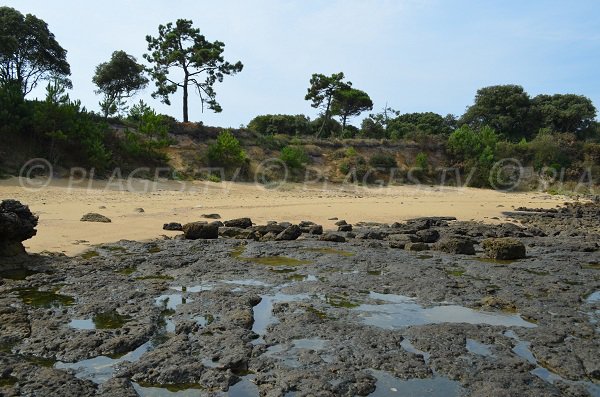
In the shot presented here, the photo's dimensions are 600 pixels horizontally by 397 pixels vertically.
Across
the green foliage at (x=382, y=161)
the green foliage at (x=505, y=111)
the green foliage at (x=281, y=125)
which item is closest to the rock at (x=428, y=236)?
the green foliage at (x=382, y=161)

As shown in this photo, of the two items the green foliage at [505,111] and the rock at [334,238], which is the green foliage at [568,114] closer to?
the green foliage at [505,111]

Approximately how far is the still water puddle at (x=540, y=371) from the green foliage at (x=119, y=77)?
35.5 meters

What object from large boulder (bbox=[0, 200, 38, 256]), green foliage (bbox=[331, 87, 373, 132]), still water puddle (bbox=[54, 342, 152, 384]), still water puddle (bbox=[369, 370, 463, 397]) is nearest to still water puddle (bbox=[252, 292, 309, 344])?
still water puddle (bbox=[54, 342, 152, 384])

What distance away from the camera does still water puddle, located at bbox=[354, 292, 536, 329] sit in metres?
6.31

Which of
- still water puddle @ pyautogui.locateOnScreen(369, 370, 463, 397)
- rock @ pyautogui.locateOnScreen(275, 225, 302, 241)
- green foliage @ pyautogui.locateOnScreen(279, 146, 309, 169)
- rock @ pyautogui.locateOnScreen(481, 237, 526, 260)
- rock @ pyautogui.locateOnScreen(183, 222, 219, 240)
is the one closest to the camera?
still water puddle @ pyautogui.locateOnScreen(369, 370, 463, 397)

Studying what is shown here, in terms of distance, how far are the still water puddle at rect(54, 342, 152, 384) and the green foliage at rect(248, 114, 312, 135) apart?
44905 millimetres

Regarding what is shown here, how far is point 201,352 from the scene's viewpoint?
4.99 metres

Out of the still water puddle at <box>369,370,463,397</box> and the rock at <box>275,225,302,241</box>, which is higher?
the rock at <box>275,225,302,241</box>

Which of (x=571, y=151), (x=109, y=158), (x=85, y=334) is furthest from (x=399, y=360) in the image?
(x=571, y=151)

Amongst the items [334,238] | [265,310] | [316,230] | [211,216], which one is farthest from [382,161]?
[265,310]

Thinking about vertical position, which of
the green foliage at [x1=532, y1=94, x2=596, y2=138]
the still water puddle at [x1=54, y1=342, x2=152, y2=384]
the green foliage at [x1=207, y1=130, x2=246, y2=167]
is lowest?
the still water puddle at [x1=54, y1=342, x2=152, y2=384]

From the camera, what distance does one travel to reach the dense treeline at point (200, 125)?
23.6 metres

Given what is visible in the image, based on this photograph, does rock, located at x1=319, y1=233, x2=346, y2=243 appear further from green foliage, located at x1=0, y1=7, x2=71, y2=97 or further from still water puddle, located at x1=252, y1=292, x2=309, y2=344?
green foliage, located at x1=0, y1=7, x2=71, y2=97

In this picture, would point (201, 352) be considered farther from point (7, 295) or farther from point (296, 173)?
point (296, 173)
